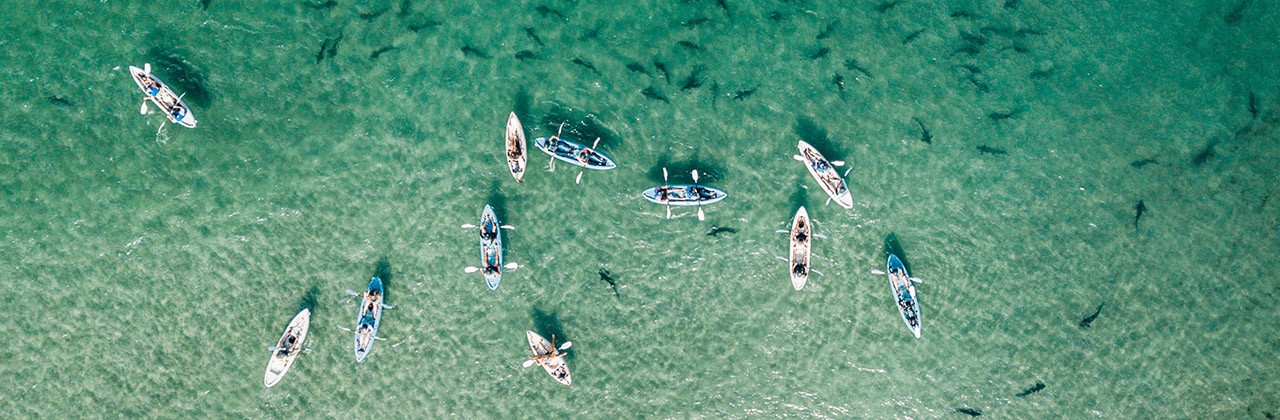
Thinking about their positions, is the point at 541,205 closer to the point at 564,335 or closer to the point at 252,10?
the point at 564,335

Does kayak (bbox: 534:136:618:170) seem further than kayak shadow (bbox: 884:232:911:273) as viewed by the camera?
No

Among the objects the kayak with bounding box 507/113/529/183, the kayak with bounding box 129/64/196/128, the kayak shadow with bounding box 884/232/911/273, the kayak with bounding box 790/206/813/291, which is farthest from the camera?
the kayak shadow with bounding box 884/232/911/273

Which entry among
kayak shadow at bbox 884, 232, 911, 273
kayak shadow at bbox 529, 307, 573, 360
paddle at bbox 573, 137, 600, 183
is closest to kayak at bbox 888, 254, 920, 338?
kayak shadow at bbox 884, 232, 911, 273

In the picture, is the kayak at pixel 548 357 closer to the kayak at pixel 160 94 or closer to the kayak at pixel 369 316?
the kayak at pixel 369 316

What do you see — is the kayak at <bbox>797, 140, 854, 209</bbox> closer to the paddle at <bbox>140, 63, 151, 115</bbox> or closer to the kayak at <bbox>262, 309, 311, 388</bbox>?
the kayak at <bbox>262, 309, 311, 388</bbox>

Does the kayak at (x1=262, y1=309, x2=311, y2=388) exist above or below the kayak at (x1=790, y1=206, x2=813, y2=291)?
below

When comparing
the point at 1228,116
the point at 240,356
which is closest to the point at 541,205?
the point at 240,356

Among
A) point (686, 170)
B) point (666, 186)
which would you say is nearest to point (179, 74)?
point (666, 186)
